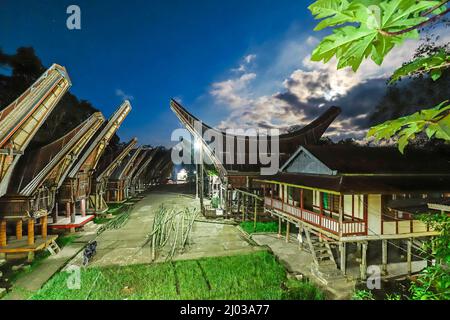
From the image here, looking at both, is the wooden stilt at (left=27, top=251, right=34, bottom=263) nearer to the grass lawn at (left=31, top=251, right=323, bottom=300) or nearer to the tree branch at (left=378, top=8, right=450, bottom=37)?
the grass lawn at (left=31, top=251, right=323, bottom=300)

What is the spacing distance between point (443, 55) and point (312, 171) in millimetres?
11381

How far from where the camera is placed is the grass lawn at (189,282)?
353 inches

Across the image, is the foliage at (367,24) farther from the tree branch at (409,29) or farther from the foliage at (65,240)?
the foliage at (65,240)

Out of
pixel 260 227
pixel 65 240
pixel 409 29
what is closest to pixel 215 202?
pixel 260 227

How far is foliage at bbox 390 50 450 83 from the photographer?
2.29 meters

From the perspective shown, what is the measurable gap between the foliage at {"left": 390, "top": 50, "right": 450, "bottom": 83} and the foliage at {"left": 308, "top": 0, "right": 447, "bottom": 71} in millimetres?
702

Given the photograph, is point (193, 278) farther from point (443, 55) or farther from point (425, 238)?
point (425, 238)

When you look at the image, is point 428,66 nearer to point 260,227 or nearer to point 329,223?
point 329,223

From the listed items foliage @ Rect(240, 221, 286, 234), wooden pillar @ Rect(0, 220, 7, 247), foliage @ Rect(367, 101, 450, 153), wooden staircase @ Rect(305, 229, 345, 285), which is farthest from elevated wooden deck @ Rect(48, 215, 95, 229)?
foliage @ Rect(367, 101, 450, 153)

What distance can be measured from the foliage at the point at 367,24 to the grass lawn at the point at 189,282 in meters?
9.61

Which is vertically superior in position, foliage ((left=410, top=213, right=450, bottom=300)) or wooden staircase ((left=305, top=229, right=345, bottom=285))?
foliage ((left=410, top=213, right=450, bottom=300))

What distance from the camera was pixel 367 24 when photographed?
5.14 ft
